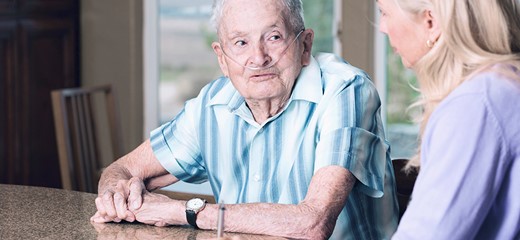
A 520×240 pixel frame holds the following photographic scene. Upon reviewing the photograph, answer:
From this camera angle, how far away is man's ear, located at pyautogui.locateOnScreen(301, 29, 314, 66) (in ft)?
7.25

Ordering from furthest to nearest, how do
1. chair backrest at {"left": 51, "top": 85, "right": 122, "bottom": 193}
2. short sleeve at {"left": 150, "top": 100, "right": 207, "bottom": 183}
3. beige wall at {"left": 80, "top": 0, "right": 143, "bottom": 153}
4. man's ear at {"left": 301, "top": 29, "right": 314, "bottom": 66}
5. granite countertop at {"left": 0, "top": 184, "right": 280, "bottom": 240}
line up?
1. beige wall at {"left": 80, "top": 0, "right": 143, "bottom": 153}
2. chair backrest at {"left": 51, "top": 85, "right": 122, "bottom": 193}
3. short sleeve at {"left": 150, "top": 100, "right": 207, "bottom": 183}
4. man's ear at {"left": 301, "top": 29, "right": 314, "bottom": 66}
5. granite countertop at {"left": 0, "top": 184, "right": 280, "bottom": 240}

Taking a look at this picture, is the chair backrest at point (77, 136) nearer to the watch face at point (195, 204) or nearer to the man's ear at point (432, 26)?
the watch face at point (195, 204)

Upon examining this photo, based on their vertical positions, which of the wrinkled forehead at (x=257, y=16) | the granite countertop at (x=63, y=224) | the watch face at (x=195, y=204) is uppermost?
the wrinkled forehead at (x=257, y=16)

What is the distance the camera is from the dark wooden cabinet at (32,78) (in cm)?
458

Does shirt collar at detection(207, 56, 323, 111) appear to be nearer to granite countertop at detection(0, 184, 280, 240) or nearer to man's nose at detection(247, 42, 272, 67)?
man's nose at detection(247, 42, 272, 67)

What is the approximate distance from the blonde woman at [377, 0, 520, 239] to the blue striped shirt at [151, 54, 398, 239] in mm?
499

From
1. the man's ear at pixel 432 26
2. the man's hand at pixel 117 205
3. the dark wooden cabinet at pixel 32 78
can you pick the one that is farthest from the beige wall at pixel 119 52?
the man's ear at pixel 432 26

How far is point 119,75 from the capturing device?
5.01 m

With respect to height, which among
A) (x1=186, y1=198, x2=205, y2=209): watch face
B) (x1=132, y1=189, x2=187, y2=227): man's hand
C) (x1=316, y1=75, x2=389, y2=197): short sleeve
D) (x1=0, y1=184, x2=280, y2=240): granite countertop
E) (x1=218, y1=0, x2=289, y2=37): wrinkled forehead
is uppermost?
(x1=218, y1=0, x2=289, y2=37): wrinkled forehead

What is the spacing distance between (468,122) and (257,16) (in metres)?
0.80

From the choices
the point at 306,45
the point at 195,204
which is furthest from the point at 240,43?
the point at 195,204

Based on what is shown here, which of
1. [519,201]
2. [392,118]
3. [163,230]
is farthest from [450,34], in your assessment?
[392,118]

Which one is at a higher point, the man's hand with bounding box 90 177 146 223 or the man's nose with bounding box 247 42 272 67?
the man's nose with bounding box 247 42 272 67

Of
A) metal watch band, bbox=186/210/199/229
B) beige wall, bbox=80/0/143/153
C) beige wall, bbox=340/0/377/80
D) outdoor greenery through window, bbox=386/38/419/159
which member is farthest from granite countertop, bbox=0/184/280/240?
beige wall, bbox=80/0/143/153
